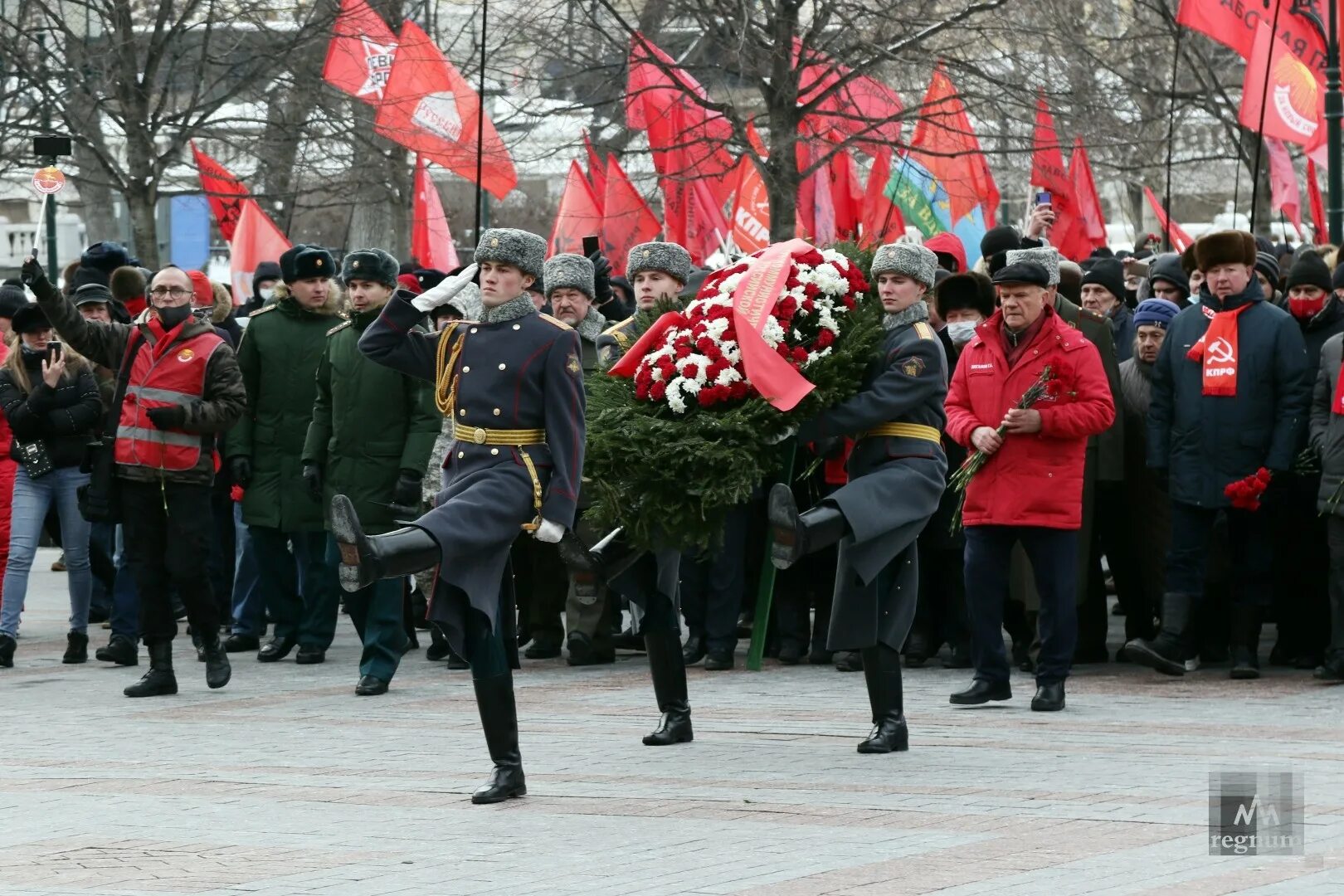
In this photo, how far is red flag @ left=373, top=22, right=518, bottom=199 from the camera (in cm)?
1981

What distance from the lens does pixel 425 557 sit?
25.3 ft

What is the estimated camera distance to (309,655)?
1245 centimetres

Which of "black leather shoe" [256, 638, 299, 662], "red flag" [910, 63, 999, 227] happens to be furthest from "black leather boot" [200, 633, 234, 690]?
"red flag" [910, 63, 999, 227]

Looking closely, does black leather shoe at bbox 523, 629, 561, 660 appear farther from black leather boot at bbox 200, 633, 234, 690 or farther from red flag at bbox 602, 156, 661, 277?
red flag at bbox 602, 156, 661, 277

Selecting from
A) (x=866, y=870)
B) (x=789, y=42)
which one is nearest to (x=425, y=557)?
(x=866, y=870)

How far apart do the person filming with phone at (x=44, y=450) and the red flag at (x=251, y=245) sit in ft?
25.8

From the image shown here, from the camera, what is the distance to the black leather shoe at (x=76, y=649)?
12.6 metres

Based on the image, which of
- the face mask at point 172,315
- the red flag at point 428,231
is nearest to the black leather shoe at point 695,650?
the face mask at point 172,315

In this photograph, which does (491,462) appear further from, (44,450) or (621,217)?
(621,217)

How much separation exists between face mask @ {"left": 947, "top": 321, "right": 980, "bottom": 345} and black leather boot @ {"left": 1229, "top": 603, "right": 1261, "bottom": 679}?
1.89 metres

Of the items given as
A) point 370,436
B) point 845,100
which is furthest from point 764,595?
point 845,100

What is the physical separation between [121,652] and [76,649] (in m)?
0.34

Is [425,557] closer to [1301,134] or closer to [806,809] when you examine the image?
[806,809]

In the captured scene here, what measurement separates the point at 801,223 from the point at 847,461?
12511 millimetres
